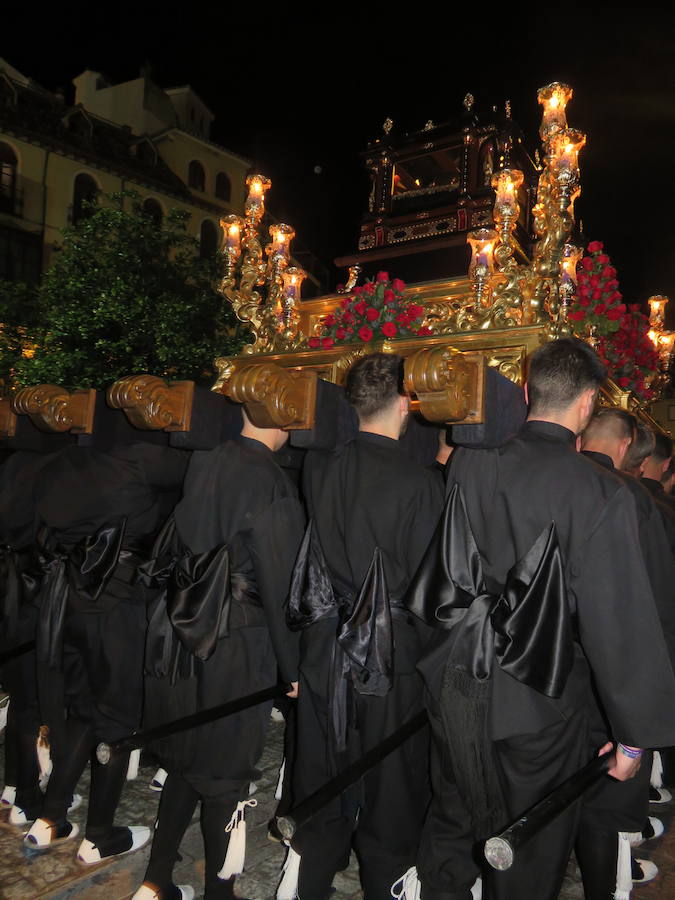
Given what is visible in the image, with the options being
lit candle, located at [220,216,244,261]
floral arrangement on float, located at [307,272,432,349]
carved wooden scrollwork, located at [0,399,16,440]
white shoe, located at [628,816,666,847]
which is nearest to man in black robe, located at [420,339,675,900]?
white shoe, located at [628,816,666,847]

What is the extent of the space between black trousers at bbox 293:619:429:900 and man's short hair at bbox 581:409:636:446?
144 cm

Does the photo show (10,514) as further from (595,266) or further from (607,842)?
(595,266)

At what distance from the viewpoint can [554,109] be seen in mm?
3621

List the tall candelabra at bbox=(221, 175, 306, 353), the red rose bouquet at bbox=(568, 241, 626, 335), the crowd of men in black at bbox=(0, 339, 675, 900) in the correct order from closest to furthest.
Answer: the crowd of men in black at bbox=(0, 339, 675, 900), the red rose bouquet at bbox=(568, 241, 626, 335), the tall candelabra at bbox=(221, 175, 306, 353)

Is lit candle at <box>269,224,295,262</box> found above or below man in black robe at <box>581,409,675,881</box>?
above

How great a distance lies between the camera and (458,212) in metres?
6.98

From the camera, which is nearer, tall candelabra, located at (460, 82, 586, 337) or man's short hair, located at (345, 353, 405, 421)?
man's short hair, located at (345, 353, 405, 421)

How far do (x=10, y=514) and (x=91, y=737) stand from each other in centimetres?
143

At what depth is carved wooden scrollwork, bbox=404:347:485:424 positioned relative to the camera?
1914 millimetres

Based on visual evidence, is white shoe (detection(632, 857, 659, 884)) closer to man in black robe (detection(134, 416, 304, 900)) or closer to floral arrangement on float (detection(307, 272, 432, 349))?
man in black robe (detection(134, 416, 304, 900))

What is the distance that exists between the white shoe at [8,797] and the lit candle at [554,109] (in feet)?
16.1

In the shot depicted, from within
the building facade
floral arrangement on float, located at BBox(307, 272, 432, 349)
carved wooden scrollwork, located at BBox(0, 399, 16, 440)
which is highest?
the building facade

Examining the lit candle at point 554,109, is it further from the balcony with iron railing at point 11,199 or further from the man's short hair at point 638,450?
the balcony with iron railing at point 11,199

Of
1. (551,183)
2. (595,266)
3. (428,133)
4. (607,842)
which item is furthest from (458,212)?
(607,842)
